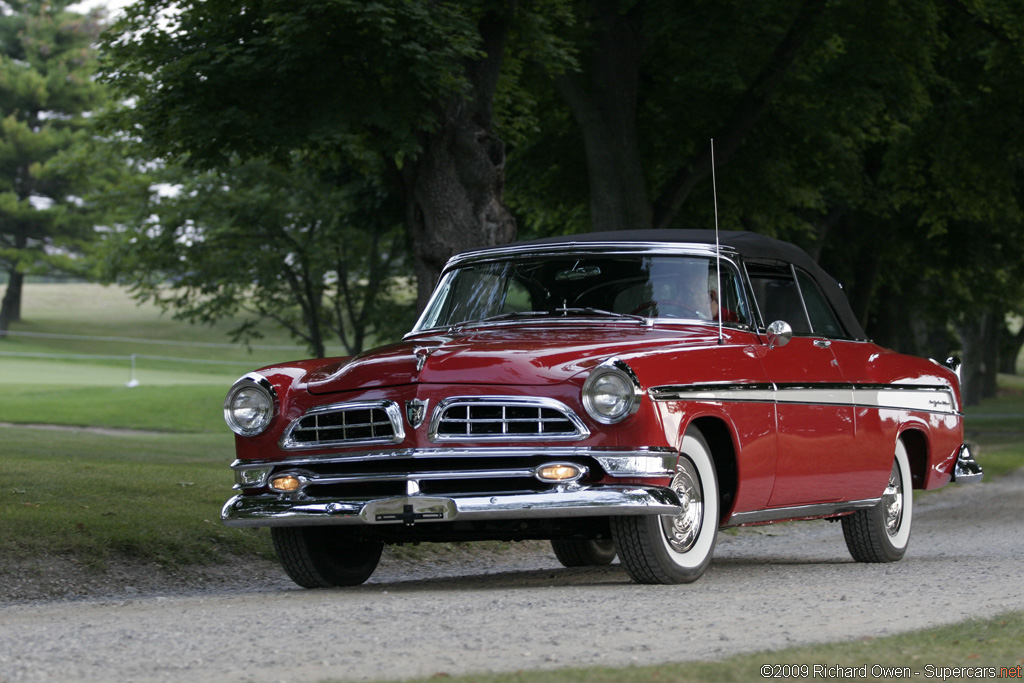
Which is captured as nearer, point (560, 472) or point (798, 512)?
point (560, 472)

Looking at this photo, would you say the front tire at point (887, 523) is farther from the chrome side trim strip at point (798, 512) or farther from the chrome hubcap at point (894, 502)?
the chrome side trim strip at point (798, 512)

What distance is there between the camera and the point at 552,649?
521 centimetres

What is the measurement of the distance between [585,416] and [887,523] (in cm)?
355

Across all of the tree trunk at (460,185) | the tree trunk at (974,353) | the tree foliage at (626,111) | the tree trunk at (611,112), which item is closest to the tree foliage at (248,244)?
the tree foliage at (626,111)

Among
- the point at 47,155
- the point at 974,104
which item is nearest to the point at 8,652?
the point at 974,104

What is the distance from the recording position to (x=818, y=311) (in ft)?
30.5

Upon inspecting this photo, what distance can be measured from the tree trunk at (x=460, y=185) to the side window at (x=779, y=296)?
5.49 meters

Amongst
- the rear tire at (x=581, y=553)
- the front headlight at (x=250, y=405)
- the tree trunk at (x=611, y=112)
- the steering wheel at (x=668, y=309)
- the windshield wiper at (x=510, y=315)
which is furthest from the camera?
the tree trunk at (x=611, y=112)

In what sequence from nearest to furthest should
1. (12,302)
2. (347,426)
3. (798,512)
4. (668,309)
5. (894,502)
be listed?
(347,426), (668,309), (798,512), (894,502), (12,302)

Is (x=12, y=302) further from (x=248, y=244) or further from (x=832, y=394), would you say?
(x=832, y=394)

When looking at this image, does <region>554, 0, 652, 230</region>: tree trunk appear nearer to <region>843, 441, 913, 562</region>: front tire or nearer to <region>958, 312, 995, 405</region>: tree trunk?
<region>843, 441, 913, 562</region>: front tire

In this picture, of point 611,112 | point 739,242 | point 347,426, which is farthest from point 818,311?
point 611,112

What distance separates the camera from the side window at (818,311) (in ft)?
30.1

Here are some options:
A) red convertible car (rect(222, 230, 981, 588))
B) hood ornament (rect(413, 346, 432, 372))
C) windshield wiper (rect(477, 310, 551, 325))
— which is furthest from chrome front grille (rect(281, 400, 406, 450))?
windshield wiper (rect(477, 310, 551, 325))
